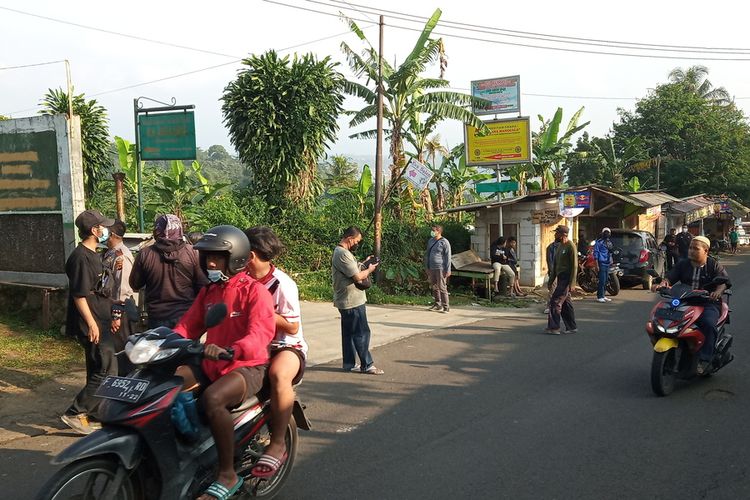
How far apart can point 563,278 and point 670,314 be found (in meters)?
3.52

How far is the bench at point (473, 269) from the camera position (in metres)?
14.9

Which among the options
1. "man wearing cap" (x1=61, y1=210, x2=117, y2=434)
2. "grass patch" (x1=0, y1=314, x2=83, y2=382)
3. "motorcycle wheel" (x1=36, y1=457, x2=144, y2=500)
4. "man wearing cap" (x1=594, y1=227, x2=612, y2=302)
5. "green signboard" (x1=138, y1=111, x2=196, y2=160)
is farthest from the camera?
"man wearing cap" (x1=594, y1=227, x2=612, y2=302)

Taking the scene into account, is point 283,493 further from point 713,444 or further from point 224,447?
point 713,444

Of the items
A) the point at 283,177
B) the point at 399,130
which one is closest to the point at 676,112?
the point at 399,130

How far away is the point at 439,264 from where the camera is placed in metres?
12.6

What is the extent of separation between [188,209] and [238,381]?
1322cm

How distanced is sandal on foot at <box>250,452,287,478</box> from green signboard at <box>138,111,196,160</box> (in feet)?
23.3

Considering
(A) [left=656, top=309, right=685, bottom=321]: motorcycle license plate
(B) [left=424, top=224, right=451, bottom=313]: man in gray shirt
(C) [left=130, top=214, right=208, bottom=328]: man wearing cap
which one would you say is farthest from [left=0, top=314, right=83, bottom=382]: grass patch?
(B) [left=424, top=224, right=451, bottom=313]: man in gray shirt

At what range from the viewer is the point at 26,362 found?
291 inches

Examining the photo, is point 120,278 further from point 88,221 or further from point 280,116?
point 280,116

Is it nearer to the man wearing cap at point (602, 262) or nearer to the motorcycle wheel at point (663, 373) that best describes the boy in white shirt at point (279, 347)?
the motorcycle wheel at point (663, 373)

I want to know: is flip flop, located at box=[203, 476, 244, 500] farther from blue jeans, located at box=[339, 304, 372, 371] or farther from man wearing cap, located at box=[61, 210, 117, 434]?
blue jeans, located at box=[339, 304, 372, 371]

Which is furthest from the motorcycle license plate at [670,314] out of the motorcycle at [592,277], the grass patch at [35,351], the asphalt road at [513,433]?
the motorcycle at [592,277]

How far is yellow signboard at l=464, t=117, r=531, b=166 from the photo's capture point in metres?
19.8
